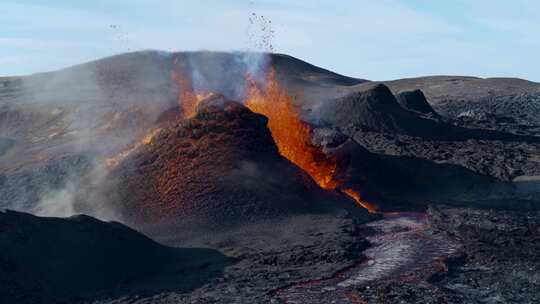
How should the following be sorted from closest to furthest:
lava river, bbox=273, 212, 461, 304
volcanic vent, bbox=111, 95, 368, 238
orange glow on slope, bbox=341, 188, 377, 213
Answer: lava river, bbox=273, 212, 461, 304, volcanic vent, bbox=111, 95, 368, 238, orange glow on slope, bbox=341, 188, 377, 213

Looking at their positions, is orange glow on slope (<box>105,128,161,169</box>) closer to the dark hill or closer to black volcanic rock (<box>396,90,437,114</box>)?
the dark hill

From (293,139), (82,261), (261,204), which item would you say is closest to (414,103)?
(293,139)

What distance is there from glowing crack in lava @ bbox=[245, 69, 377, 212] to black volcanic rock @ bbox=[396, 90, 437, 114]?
24.5 m

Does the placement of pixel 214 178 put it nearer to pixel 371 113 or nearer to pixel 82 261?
pixel 82 261

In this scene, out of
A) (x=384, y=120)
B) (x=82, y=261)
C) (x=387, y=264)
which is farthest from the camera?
(x=384, y=120)

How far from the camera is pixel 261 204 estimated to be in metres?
32.2

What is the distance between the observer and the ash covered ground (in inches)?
934

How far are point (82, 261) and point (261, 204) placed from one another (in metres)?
9.03

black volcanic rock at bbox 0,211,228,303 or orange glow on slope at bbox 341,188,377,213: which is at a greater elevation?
orange glow on slope at bbox 341,188,377,213

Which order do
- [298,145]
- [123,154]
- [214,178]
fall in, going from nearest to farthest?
[214,178] → [123,154] → [298,145]

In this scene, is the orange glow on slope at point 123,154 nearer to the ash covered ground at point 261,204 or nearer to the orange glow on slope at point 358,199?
the ash covered ground at point 261,204

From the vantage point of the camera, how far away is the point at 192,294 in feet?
75.7

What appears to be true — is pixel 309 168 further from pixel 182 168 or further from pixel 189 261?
pixel 189 261

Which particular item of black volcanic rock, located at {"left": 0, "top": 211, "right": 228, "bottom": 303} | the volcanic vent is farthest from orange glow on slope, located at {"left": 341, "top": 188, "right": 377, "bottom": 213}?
black volcanic rock, located at {"left": 0, "top": 211, "right": 228, "bottom": 303}
